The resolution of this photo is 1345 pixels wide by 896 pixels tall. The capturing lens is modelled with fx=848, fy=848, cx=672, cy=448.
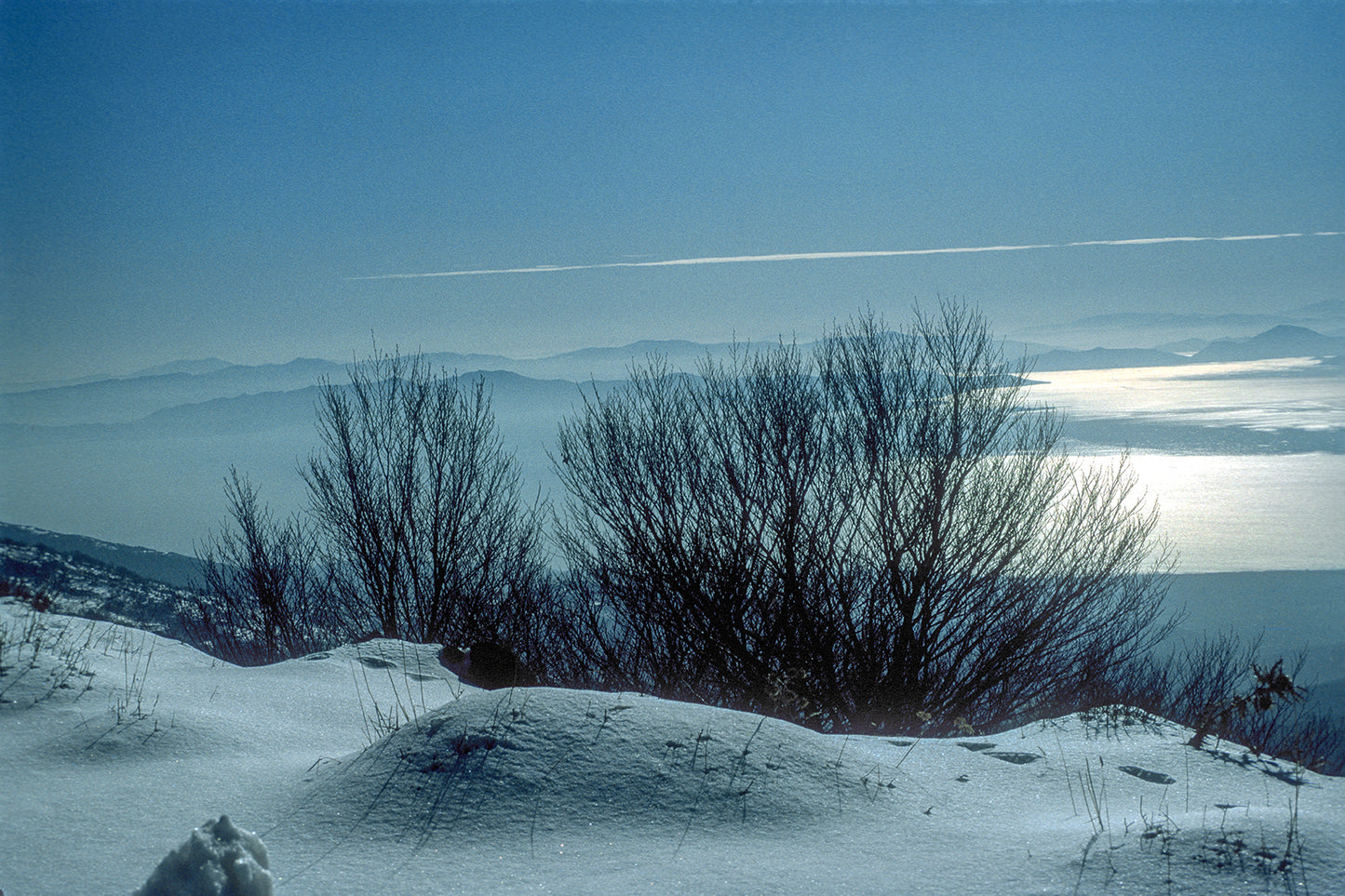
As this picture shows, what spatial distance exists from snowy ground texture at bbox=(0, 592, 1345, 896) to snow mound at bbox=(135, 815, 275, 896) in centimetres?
46

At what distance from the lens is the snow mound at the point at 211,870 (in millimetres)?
3119

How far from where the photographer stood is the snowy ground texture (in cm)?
381

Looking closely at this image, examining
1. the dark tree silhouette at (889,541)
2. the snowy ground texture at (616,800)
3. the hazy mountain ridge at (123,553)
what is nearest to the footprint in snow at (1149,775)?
the snowy ground texture at (616,800)

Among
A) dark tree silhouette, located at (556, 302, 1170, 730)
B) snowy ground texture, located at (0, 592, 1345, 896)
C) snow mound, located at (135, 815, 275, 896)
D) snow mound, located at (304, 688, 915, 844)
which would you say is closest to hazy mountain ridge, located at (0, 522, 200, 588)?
dark tree silhouette, located at (556, 302, 1170, 730)

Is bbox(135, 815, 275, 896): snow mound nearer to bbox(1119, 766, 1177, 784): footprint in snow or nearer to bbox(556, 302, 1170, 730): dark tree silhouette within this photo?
bbox(1119, 766, 1177, 784): footprint in snow

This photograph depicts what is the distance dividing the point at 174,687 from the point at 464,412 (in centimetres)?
1318

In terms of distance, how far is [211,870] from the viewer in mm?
3125

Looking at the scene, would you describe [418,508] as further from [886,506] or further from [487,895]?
[487,895]

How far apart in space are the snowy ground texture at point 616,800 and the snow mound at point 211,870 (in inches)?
18.2

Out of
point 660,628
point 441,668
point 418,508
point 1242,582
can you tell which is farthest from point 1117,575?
point 1242,582

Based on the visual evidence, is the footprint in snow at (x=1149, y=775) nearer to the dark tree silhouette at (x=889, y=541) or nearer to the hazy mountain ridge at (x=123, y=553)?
the dark tree silhouette at (x=889, y=541)

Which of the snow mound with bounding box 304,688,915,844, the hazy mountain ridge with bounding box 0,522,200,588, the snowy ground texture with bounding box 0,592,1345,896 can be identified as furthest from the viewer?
the hazy mountain ridge with bounding box 0,522,200,588

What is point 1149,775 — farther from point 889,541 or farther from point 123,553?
point 123,553

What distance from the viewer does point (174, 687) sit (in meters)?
6.99
